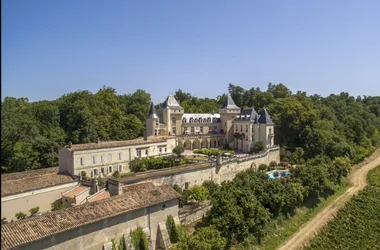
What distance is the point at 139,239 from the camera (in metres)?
19.3

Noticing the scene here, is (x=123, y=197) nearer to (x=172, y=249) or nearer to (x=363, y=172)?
(x=172, y=249)

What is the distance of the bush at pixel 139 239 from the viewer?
19.0 metres

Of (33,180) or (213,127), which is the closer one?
(33,180)

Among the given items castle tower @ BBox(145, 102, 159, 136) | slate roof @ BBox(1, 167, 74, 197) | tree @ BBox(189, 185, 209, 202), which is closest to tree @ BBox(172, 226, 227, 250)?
tree @ BBox(189, 185, 209, 202)

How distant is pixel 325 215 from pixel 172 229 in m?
16.6

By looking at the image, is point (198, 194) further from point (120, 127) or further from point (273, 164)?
point (120, 127)

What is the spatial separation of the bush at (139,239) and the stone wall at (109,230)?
337 millimetres

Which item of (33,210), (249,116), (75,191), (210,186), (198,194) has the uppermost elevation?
(249,116)

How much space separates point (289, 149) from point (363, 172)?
10.5 meters

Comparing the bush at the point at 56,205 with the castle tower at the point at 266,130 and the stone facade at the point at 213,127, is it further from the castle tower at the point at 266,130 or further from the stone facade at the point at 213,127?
the castle tower at the point at 266,130

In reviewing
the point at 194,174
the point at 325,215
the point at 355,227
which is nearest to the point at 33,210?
the point at 194,174

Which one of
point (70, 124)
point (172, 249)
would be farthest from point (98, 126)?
point (172, 249)

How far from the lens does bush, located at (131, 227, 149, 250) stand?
62.3ft

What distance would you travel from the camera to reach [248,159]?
121 ft
